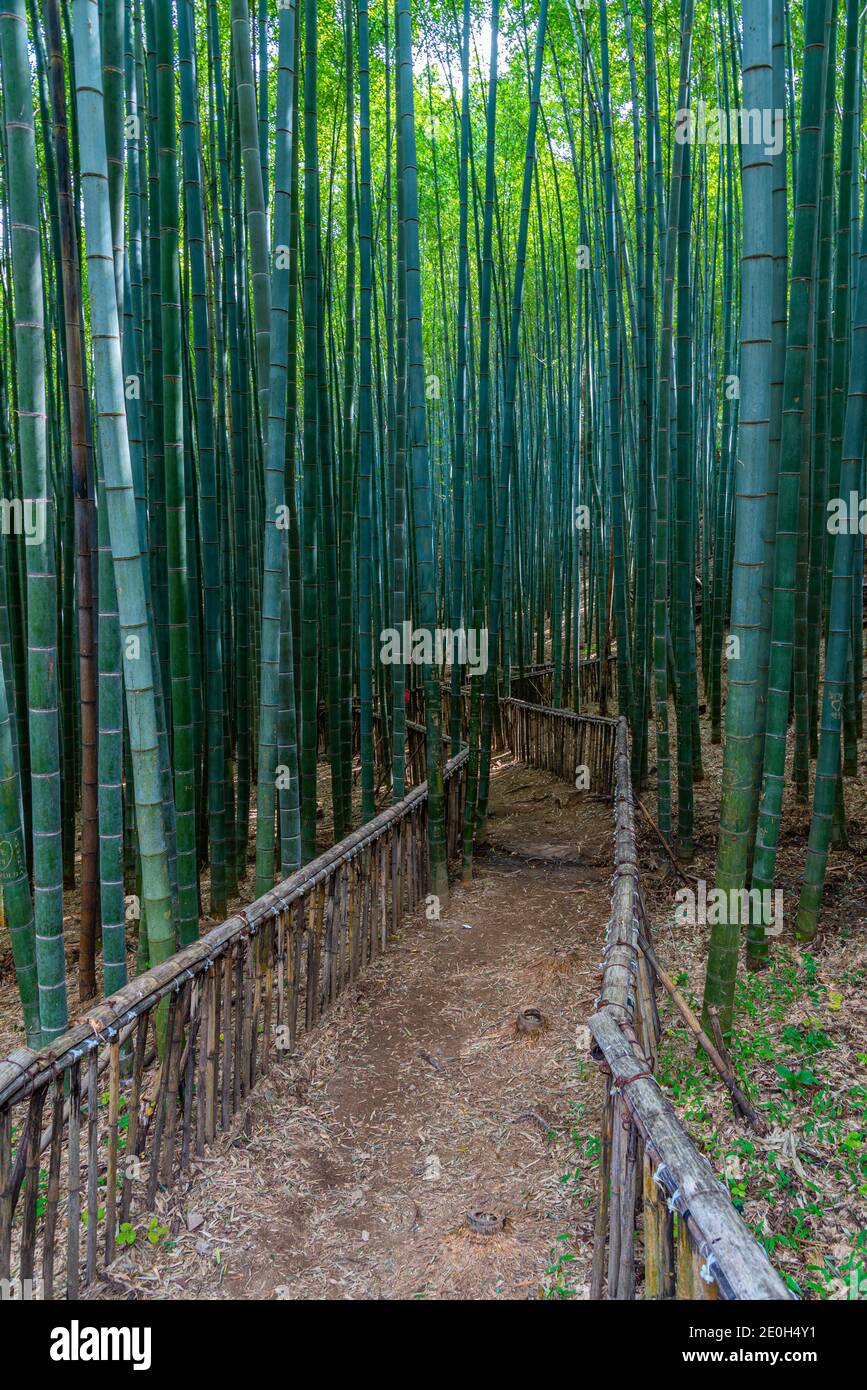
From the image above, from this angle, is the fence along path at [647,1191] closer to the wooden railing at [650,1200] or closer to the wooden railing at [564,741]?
the wooden railing at [650,1200]

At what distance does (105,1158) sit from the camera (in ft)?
6.90

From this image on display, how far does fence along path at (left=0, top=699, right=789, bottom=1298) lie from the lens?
1.31m

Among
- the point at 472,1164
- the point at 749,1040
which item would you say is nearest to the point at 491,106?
the point at 749,1040

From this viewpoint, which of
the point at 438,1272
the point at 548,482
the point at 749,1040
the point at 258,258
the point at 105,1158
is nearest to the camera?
the point at 438,1272

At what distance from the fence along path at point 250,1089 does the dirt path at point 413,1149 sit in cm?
10

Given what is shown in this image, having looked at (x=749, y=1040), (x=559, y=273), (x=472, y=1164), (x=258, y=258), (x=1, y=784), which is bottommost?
(x=472, y=1164)

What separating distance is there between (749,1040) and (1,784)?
209 cm

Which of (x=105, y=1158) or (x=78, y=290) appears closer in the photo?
(x=105, y=1158)

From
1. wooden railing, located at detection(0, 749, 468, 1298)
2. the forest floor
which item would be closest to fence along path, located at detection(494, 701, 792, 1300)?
the forest floor

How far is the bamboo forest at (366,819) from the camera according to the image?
1786 millimetres

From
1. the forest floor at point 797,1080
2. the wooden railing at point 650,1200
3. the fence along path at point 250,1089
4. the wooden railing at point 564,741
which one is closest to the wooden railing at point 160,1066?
the fence along path at point 250,1089

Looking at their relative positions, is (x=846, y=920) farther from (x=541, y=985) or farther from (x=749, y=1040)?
(x=541, y=985)

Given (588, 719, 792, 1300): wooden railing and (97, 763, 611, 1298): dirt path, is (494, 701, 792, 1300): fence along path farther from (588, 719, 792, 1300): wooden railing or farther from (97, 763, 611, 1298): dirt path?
(97, 763, 611, 1298): dirt path

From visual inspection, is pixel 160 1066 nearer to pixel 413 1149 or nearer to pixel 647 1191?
pixel 413 1149
